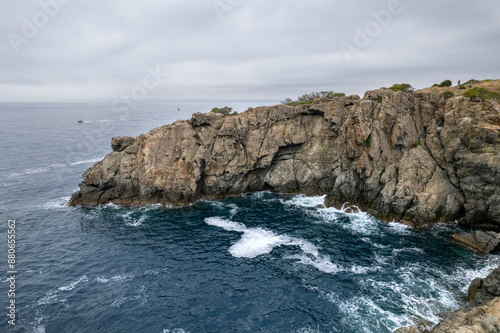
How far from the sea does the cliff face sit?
438 cm

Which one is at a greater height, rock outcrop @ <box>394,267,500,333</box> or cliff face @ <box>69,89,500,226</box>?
cliff face @ <box>69,89,500,226</box>

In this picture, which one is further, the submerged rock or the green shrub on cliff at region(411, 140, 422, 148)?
the green shrub on cliff at region(411, 140, 422, 148)

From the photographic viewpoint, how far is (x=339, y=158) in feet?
208

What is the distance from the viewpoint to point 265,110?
6844 centimetres

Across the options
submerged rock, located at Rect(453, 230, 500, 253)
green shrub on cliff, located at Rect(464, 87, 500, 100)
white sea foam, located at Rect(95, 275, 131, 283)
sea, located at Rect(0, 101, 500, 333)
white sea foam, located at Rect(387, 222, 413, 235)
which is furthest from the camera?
green shrub on cliff, located at Rect(464, 87, 500, 100)

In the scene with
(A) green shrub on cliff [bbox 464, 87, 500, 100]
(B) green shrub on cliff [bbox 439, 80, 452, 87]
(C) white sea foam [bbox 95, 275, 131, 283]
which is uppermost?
(B) green shrub on cliff [bbox 439, 80, 452, 87]

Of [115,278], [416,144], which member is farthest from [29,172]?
[416,144]

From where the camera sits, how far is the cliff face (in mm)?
48312

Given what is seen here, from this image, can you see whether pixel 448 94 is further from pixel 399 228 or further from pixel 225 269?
pixel 225 269

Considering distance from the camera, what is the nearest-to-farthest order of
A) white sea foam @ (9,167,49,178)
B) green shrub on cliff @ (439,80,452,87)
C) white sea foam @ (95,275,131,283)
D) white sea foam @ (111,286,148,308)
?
1. white sea foam @ (111,286,148,308)
2. white sea foam @ (95,275,131,283)
3. green shrub on cliff @ (439,80,452,87)
4. white sea foam @ (9,167,49,178)

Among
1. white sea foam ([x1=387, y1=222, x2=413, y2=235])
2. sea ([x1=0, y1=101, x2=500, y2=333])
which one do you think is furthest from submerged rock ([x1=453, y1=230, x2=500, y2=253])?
white sea foam ([x1=387, y1=222, x2=413, y2=235])

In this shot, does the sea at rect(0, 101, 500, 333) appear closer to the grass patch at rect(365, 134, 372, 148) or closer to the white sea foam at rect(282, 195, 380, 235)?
the white sea foam at rect(282, 195, 380, 235)

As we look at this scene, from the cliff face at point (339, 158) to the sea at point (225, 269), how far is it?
438cm

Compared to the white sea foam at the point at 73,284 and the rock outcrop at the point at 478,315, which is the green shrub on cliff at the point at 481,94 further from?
the white sea foam at the point at 73,284
